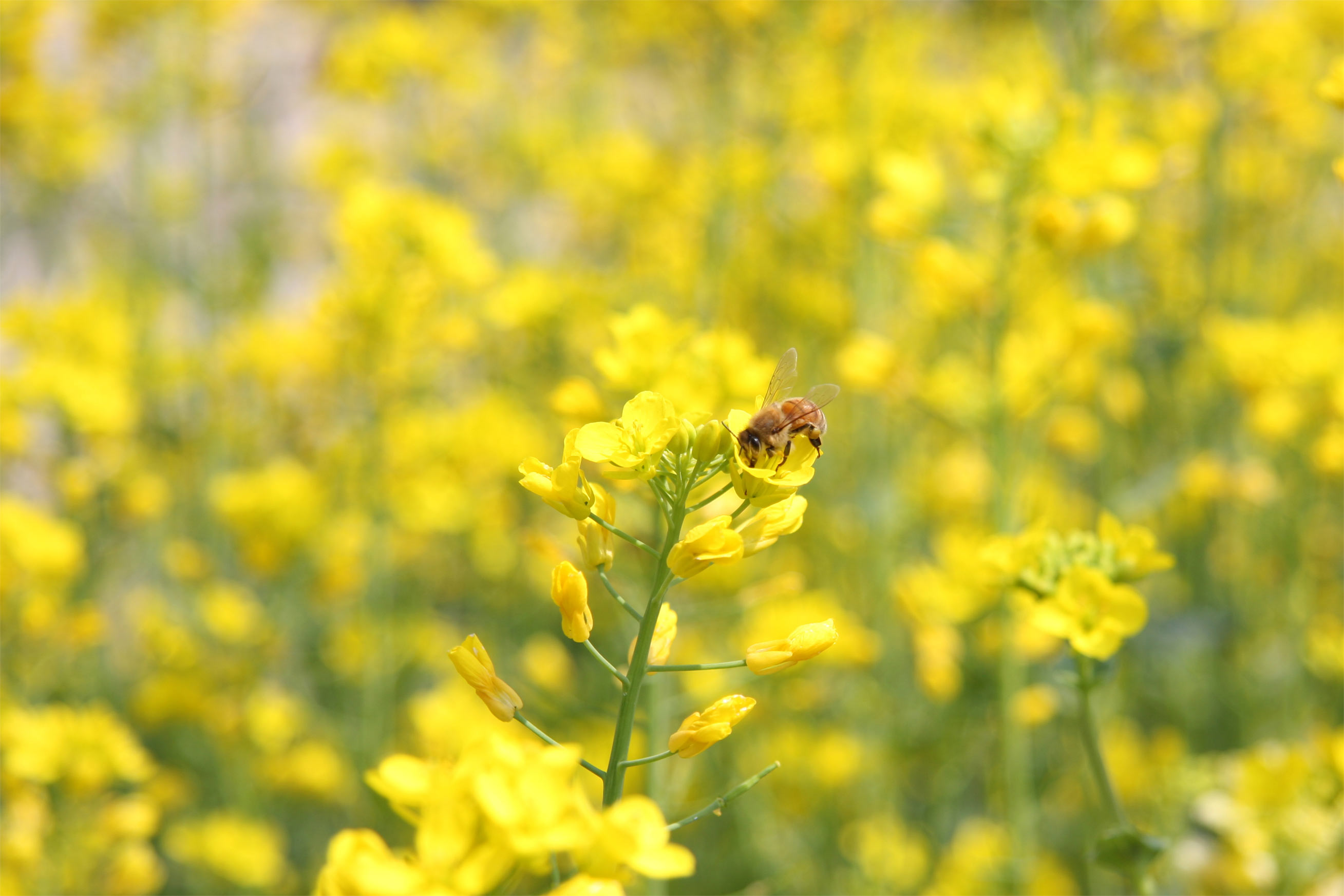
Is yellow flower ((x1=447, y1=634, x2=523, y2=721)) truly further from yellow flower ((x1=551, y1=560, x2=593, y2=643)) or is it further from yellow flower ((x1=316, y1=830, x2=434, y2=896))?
yellow flower ((x1=316, y1=830, x2=434, y2=896))

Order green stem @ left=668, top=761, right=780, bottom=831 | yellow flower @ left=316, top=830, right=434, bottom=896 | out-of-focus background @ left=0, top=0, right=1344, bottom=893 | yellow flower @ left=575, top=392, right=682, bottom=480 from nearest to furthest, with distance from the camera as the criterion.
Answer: yellow flower @ left=316, top=830, right=434, bottom=896 < green stem @ left=668, top=761, right=780, bottom=831 < yellow flower @ left=575, top=392, right=682, bottom=480 < out-of-focus background @ left=0, top=0, right=1344, bottom=893

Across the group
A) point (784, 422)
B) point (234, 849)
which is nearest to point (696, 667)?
point (784, 422)

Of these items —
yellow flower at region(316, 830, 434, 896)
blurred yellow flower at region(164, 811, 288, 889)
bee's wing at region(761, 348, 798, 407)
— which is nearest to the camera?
yellow flower at region(316, 830, 434, 896)

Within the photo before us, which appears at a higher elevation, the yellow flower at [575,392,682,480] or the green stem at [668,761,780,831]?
the yellow flower at [575,392,682,480]

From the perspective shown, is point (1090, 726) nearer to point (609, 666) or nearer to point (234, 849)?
point (609, 666)

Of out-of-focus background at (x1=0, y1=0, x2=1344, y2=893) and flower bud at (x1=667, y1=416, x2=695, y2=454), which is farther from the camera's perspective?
out-of-focus background at (x1=0, y1=0, x2=1344, y2=893)

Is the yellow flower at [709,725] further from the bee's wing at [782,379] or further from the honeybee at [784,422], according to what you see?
the bee's wing at [782,379]

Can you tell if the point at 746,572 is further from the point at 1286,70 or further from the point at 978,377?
the point at 1286,70

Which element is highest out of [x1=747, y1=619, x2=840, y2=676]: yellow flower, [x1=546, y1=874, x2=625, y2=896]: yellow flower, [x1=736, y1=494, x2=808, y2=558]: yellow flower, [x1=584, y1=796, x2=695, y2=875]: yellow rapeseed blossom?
[x1=736, y1=494, x2=808, y2=558]: yellow flower

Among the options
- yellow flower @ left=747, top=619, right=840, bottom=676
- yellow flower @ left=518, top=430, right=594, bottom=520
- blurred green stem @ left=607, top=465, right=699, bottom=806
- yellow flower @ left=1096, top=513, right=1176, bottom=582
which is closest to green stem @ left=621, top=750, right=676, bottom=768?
blurred green stem @ left=607, top=465, right=699, bottom=806
